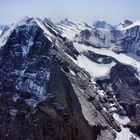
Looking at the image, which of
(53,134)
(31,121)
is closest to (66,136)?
(53,134)

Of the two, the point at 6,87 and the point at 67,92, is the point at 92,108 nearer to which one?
the point at 67,92

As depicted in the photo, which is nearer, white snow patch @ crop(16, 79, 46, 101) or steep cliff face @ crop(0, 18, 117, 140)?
steep cliff face @ crop(0, 18, 117, 140)

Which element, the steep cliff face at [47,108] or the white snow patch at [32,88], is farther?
the white snow patch at [32,88]

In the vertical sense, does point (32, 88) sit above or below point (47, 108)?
above

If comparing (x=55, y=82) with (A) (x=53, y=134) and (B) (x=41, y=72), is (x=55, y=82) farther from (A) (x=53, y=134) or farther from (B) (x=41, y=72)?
(A) (x=53, y=134)

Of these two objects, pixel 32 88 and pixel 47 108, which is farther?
pixel 32 88

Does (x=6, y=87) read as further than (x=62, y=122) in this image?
Yes

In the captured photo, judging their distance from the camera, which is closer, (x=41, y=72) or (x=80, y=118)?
(x=80, y=118)

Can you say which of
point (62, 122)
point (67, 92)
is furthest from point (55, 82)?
point (62, 122)

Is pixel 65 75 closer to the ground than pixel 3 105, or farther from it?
farther from it
